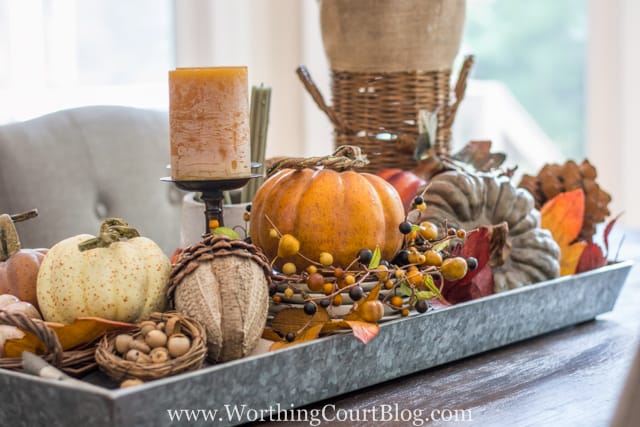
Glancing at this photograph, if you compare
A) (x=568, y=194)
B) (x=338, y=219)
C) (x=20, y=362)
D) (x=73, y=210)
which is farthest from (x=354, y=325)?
(x=73, y=210)

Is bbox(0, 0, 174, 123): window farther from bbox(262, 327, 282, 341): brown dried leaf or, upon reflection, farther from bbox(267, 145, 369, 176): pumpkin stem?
bbox(262, 327, 282, 341): brown dried leaf

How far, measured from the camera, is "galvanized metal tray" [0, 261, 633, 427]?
0.74m

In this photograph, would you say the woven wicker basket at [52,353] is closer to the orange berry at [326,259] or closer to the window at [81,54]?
the orange berry at [326,259]

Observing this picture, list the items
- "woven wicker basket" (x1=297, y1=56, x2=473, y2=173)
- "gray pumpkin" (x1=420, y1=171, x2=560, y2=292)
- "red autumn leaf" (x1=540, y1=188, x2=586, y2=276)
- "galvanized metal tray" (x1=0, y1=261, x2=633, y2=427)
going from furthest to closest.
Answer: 1. "woven wicker basket" (x1=297, y1=56, x2=473, y2=173)
2. "red autumn leaf" (x1=540, y1=188, x2=586, y2=276)
3. "gray pumpkin" (x1=420, y1=171, x2=560, y2=292)
4. "galvanized metal tray" (x1=0, y1=261, x2=633, y2=427)

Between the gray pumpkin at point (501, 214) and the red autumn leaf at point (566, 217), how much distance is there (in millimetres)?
105

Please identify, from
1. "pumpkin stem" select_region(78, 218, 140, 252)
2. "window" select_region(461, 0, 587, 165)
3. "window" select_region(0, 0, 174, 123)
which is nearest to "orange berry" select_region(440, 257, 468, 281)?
"pumpkin stem" select_region(78, 218, 140, 252)

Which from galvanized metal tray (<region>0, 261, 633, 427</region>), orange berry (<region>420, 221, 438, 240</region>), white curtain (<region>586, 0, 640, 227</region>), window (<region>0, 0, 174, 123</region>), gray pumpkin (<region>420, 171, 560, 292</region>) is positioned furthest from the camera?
white curtain (<region>586, 0, 640, 227</region>)

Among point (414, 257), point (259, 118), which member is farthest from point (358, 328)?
point (259, 118)

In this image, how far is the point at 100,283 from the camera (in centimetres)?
88

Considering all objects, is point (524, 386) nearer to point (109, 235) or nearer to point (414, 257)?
point (414, 257)

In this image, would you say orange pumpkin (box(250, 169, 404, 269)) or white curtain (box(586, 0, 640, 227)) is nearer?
orange pumpkin (box(250, 169, 404, 269))

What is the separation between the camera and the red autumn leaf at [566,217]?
1.37 metres

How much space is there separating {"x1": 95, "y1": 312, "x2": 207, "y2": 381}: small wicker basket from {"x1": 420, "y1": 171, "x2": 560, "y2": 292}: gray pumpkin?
0.46 m

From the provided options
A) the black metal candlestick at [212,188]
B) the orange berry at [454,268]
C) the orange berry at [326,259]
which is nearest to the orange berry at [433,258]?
the orange berry at [454,268]
